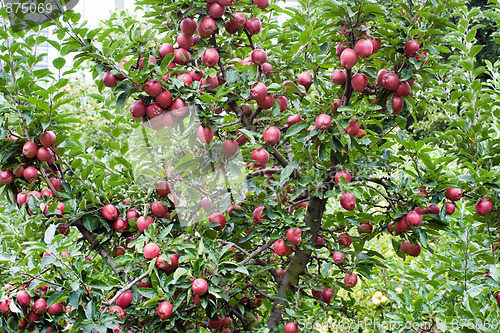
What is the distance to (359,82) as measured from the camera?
164cm

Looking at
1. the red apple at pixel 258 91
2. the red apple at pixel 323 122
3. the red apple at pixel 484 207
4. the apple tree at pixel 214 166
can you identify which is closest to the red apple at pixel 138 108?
the apple tree at pixel 214 166

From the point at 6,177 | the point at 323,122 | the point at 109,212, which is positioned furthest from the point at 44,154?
the point at 323,122

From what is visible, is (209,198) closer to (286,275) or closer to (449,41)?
(286,275)

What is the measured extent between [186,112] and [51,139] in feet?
2.13

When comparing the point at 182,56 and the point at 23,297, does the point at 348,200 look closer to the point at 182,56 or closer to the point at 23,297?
the point at 182,56

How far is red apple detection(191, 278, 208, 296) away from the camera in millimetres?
1519

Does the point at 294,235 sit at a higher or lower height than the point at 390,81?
lower

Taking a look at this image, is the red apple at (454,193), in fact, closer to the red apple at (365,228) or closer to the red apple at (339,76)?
the red apple at (365,228)

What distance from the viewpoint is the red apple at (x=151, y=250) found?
1.57 m

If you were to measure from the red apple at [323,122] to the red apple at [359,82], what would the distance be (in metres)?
0.18

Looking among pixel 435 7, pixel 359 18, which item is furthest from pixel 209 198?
pixel 435 7

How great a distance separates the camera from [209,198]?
1.96 metres

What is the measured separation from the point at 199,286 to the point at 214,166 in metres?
0.48

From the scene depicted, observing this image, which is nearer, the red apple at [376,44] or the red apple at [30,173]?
the red apple at [376,44]
